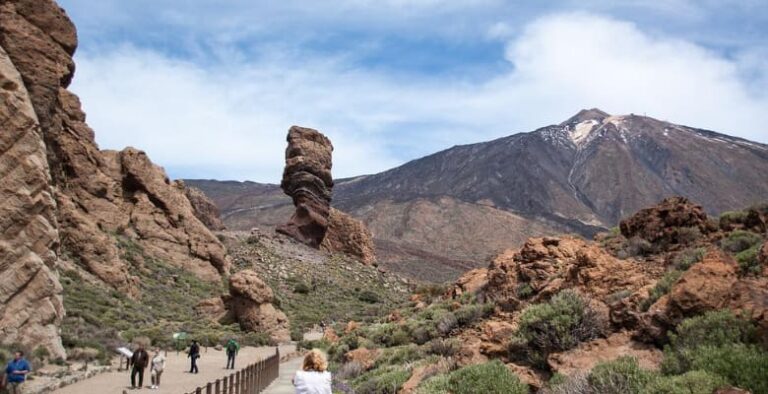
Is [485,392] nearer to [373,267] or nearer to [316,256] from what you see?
[316,256]

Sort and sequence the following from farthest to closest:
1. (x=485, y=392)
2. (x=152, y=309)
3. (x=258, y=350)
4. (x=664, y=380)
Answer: (x=152, y=309)
(x=258, y=350)
(x=485, y=392)
(x=664, y=380)

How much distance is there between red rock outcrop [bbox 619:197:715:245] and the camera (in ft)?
48.8

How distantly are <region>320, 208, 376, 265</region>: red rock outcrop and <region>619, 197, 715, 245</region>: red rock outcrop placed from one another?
48.6 meters

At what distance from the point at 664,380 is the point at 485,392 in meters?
2.44

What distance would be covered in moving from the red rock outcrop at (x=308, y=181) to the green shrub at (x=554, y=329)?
50.8 m

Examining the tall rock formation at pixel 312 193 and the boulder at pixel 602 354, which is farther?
the tall rock formation at pixel 312 193

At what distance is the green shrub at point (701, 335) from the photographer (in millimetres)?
6805

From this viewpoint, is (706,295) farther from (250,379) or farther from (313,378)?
(250,379)

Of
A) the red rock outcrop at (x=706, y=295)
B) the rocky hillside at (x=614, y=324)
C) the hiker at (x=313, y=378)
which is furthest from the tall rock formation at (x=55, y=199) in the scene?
the red rock outcrop at (x=706, y=295)

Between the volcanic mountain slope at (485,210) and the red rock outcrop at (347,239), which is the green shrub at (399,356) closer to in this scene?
the red rock outcrop at (347,239)

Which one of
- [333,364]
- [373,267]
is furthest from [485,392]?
[373,267]

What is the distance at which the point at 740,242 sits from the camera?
12.3 metres

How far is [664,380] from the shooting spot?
6223 mm

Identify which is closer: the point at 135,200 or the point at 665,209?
the point at 665,209
